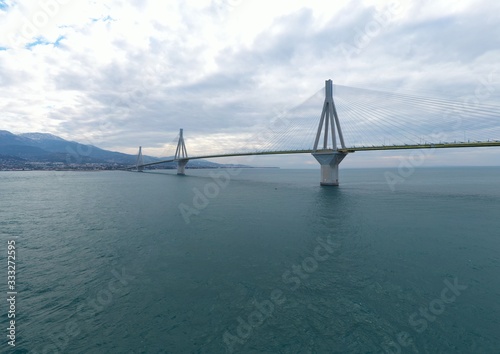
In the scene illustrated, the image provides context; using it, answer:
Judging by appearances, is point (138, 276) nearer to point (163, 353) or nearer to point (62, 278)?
point (62, 278)

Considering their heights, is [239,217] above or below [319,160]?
below

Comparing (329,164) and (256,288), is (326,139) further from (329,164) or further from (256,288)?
(256,288)

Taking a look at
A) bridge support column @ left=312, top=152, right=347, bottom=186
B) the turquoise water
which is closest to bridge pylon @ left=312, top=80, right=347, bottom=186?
bridge support column @ left=312, top=152, right=347, bottom=186

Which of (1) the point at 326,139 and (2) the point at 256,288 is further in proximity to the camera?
(1) the point at 326,139

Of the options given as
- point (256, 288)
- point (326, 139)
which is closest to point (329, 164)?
point (326, 139)

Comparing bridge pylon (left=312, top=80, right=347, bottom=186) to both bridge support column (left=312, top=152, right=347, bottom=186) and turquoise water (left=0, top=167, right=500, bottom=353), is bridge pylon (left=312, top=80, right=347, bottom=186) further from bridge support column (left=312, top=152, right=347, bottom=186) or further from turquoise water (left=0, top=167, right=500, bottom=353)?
turquoise water (left=0, top=167, right=500, bottom=353)

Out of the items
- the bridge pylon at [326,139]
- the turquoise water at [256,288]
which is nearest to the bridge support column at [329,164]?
the bridge pylon at [326,139]

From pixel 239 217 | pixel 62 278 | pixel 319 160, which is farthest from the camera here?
pixel 319 160

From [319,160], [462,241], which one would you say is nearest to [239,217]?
[462,241]
